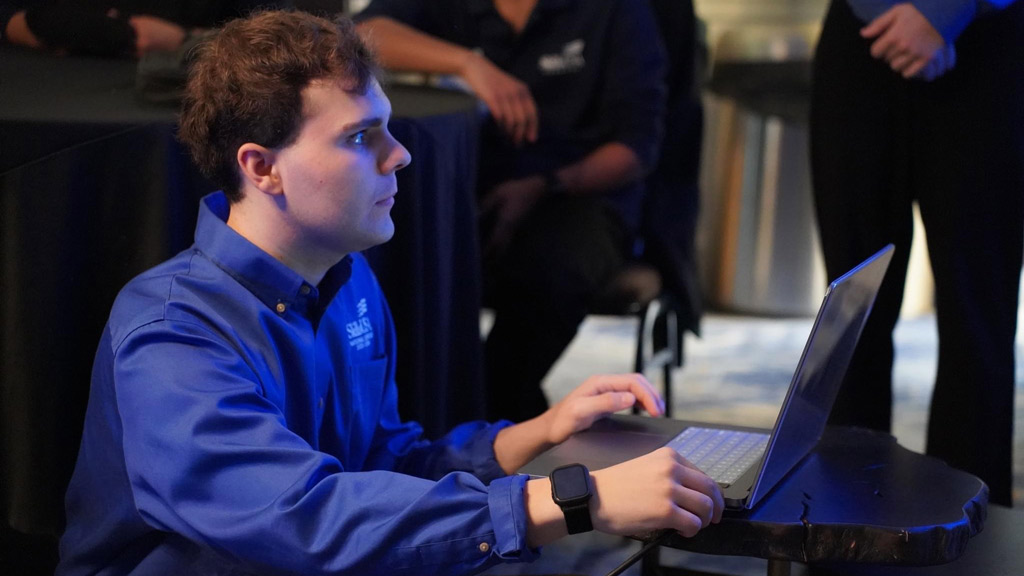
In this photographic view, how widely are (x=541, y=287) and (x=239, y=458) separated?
1231mm

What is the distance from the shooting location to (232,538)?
91 cm

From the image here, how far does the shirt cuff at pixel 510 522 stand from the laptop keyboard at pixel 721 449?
0.20 metres

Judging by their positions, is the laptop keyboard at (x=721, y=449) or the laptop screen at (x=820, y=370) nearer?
the laptop screen at (x=820, y=370)

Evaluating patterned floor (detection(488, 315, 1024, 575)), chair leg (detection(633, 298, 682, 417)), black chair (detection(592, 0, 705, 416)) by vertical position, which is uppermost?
black chair (detection(592, 0, 705, 416))

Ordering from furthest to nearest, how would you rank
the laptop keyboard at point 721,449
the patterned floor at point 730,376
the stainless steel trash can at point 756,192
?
the stainless steel trash can at point 756,192
the patterned floor at point 730,376
the laptop keyboard at point 721,449

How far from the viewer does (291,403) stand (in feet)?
3.65

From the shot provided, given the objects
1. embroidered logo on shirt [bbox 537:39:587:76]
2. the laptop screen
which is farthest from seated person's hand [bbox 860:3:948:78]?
embroidered logo on shirt [bbox 537:39:587:76]

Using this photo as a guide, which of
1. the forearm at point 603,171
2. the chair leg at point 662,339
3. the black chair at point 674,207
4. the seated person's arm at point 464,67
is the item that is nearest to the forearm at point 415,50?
the seated person's arm at point 464,67

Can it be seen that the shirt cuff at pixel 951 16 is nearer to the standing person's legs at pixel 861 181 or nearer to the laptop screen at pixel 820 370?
the standing person's legs at pixel 861 181

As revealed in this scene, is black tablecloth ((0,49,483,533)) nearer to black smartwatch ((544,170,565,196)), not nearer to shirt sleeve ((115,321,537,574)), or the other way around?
shirt sleeve ((115,321,537,574))

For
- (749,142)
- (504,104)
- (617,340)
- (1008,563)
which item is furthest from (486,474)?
(749,142)

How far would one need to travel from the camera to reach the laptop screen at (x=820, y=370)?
3.04ft

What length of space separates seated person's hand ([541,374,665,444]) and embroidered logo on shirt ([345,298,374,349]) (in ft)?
0.75

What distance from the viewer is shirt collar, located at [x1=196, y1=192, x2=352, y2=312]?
108 centimetres
